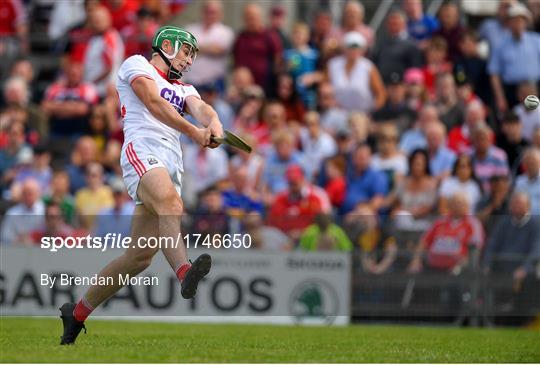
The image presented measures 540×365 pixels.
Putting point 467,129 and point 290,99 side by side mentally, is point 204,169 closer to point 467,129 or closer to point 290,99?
point 290,99

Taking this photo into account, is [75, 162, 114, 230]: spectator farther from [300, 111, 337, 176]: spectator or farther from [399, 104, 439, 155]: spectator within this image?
[399, 104, 439, 155]: spectator

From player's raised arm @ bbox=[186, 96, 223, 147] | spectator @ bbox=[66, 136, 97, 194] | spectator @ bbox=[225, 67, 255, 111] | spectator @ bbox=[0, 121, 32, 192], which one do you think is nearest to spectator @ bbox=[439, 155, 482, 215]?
spectator @ bbox=[225, 67, 255, 111]

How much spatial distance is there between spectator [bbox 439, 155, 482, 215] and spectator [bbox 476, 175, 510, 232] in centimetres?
16

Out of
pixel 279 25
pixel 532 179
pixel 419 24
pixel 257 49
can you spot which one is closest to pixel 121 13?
pixel 257 49

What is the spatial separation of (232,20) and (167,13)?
1.30 m

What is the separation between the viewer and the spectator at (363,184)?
19.5m

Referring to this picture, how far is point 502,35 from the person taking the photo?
2125cm

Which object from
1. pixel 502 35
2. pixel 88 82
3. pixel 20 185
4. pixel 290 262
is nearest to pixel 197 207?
pixel 290 262

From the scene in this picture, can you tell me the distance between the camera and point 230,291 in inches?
703

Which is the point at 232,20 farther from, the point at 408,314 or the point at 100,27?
the point at 408,314

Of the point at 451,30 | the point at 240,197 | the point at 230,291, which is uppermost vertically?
the point at 451,30

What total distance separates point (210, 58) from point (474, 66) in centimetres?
414

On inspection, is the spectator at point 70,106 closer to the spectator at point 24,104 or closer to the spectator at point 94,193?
the spectator at point 24,104

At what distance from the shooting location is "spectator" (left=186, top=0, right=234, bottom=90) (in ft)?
72.8
